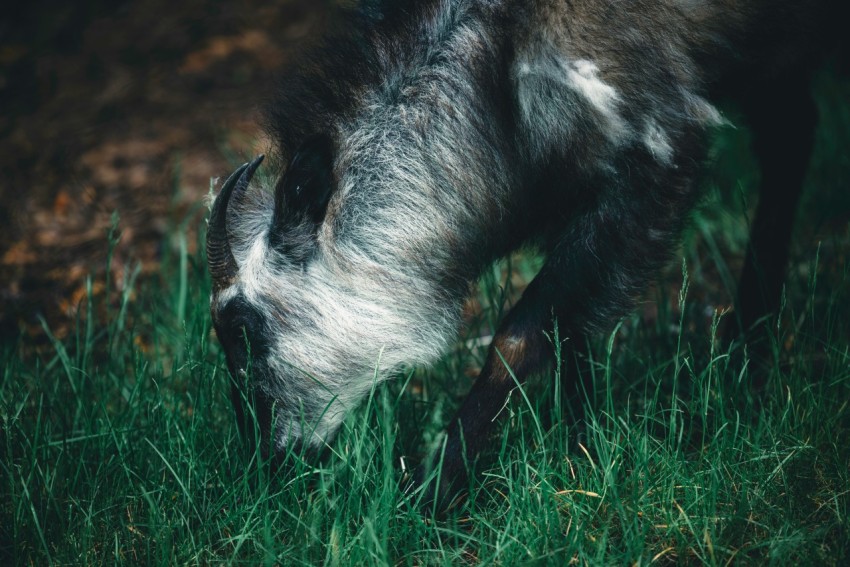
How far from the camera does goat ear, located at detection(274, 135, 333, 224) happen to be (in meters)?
2.72

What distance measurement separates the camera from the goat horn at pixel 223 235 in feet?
8.80

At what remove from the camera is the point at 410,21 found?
274 cm

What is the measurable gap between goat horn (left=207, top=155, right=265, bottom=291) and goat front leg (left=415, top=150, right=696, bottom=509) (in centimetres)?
92

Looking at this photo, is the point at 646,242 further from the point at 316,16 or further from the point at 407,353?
the point at 316,16

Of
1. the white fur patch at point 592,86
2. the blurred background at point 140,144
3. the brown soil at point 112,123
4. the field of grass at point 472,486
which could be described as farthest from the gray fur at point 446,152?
the brown soil at point 112,123

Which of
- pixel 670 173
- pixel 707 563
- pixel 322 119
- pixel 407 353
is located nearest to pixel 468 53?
pixel 322 119

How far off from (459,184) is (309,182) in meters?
0.49

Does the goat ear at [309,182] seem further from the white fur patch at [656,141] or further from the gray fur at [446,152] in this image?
the white fur patch at [656,141]

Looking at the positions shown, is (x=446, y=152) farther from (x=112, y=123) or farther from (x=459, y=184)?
(x=112, y=123)

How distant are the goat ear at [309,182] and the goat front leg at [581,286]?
0.74m

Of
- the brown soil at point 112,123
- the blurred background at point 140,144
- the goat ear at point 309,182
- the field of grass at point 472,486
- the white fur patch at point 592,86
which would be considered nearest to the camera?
the field of grass at point 472,486

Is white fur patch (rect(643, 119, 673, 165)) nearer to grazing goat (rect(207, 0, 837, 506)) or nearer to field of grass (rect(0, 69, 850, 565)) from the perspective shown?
grazing goat (rect(207, 0, 837, 506))

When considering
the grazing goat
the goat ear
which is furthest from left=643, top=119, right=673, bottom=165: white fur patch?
the goat ear

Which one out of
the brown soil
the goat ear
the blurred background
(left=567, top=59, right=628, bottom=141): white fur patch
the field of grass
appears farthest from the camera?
the brown soil
